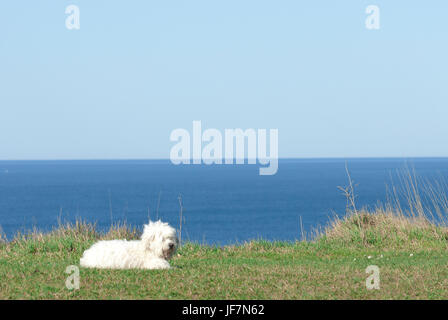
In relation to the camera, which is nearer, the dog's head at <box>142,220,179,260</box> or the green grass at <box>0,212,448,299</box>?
the green grass at <box>0,212,448,299</box>

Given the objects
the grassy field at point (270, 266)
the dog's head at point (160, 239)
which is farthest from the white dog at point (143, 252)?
the grassy field at point (270, 266)

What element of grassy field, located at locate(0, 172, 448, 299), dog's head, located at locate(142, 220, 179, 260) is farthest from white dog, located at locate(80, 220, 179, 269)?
grassy field, located at locate(0, 172, 448, 299)

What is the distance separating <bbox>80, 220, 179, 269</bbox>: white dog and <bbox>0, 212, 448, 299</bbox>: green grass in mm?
412

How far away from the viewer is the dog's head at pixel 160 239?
12438mm

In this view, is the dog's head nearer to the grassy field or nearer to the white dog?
the white dog

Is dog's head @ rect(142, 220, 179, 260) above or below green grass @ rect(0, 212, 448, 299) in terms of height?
above

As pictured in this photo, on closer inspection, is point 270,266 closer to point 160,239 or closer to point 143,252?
point 160,239

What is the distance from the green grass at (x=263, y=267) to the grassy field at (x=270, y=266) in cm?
Answer: 2

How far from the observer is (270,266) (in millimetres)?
13578

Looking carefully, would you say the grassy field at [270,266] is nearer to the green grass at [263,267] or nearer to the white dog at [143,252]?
the green grass at [263,267]

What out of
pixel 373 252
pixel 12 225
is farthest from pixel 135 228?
pixel 12 225

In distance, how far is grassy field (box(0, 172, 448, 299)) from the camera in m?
10.4

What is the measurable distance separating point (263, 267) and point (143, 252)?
266 centimetres
